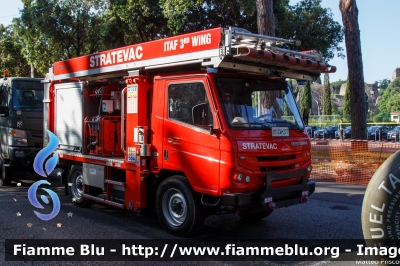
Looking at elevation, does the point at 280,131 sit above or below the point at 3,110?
below

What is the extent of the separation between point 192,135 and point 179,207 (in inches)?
47.9

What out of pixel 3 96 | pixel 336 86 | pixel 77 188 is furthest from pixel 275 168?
pixel 336 86

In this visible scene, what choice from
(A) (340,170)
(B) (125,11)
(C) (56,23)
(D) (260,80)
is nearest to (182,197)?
(D) (260,80)

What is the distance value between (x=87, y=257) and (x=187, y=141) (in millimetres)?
2215

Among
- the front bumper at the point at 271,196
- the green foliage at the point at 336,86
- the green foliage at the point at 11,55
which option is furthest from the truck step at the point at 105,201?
the green foliage at the point at 336,86

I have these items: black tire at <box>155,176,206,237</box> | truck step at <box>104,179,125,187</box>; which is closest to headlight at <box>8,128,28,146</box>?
truck step at <box>104,179,125,187</box>

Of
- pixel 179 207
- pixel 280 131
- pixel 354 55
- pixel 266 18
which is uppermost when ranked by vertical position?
pixel 266 18

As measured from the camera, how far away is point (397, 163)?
4.39m

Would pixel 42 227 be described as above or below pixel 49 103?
below

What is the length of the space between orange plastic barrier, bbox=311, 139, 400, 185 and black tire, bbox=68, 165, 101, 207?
7.73 meters

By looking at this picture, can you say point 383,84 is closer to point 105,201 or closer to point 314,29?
point 314,29

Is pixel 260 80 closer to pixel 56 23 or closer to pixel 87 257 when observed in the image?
pixel 87 257

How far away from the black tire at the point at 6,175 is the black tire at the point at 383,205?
962 cm

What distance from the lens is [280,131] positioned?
21.2ft
